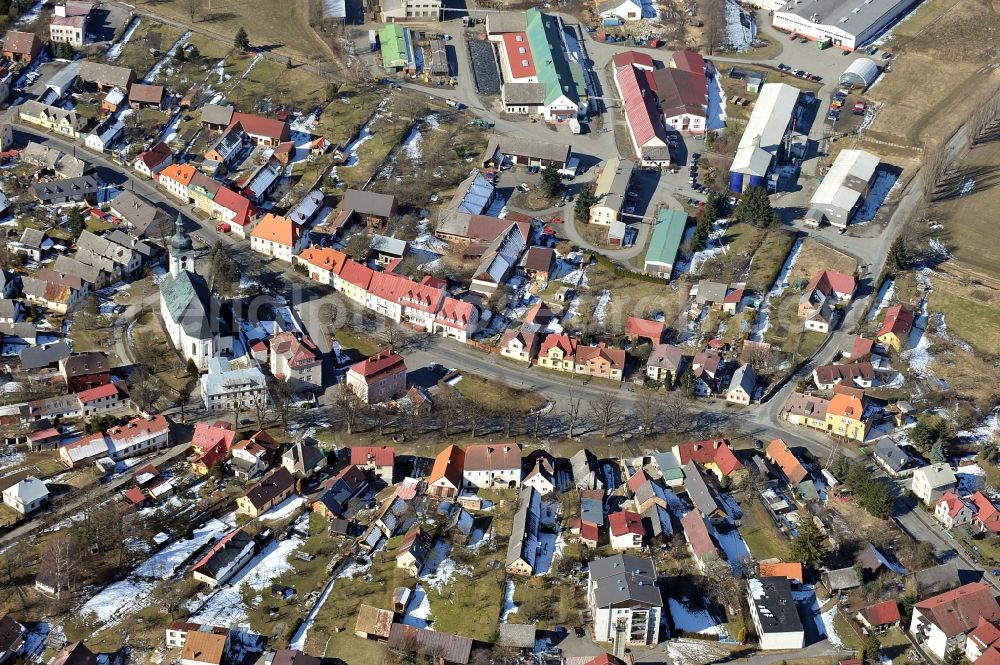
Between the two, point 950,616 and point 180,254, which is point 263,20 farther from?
point 950,616

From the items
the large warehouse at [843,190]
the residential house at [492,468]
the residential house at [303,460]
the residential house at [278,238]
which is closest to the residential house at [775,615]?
the residential house at [492,468]

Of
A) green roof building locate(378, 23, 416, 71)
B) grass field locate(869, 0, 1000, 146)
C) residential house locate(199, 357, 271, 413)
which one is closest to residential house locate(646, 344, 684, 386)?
residential house locate(199, 357, 271, 413)

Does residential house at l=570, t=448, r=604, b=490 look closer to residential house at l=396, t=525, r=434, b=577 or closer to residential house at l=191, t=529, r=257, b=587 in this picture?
residential house at l=396, t=525, r=434, b=577

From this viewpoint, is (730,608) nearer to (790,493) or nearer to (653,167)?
(790,493)

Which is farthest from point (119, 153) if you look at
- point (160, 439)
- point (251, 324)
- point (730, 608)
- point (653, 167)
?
point (730, 608)

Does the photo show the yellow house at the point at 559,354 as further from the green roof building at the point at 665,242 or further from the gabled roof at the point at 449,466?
the gabled roof at the point at 449,466

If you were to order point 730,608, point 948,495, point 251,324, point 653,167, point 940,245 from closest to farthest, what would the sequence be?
1. point 730,608
2. point 948,495
3. point 251,324
4. point 940,245
5. point 653,167

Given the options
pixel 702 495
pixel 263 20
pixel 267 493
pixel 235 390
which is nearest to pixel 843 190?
pixel 702 495
